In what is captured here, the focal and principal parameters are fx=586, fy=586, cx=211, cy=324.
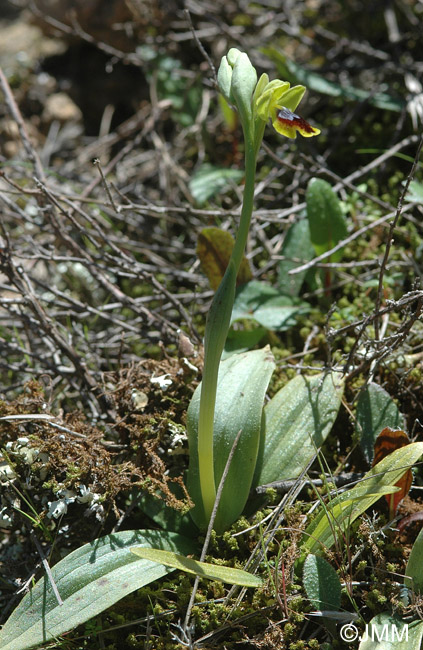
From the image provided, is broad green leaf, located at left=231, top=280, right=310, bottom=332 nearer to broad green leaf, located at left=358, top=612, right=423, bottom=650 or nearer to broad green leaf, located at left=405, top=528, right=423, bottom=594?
broad green leaf, located at left=405, top=528, right=423, bottom=594

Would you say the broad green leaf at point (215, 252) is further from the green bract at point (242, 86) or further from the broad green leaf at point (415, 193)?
the green bract at point (242, 86)

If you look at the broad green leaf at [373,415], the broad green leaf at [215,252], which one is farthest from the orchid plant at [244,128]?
the broad green leaf at [215,252]

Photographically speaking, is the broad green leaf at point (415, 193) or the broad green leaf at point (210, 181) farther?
the broad green leaf at point (210, 181)

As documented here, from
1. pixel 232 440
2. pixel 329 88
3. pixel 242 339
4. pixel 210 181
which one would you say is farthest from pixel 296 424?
pixel 329 88

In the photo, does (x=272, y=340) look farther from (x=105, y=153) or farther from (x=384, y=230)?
(x=105, y=153)

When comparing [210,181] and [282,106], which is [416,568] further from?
[210,181]

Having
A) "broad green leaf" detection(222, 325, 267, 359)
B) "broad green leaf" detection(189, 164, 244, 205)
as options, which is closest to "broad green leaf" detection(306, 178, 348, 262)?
"broad green leaf" detection(222, 325, 267, 359)
